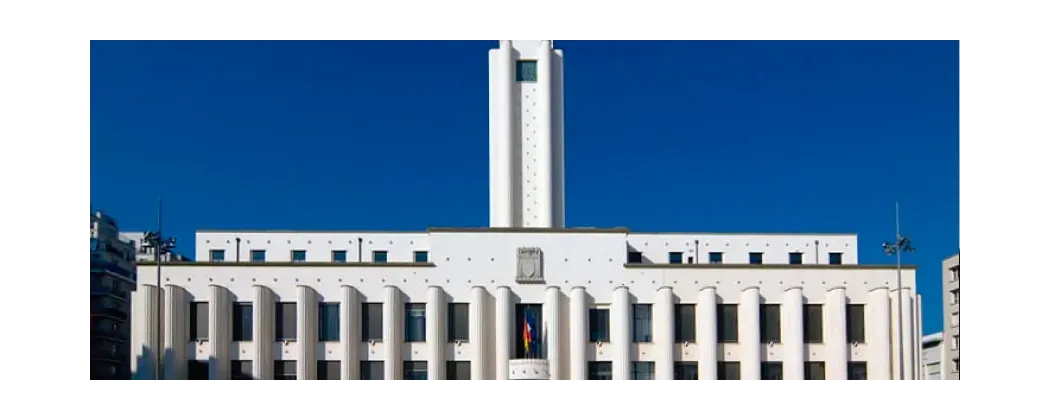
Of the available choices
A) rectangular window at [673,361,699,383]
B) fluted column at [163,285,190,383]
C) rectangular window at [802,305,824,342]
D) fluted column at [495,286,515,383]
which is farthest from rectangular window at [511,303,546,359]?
fluted column at [163,285,190,383]

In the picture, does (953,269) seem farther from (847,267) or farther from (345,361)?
(345,361)

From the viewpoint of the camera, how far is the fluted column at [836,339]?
5447 cm

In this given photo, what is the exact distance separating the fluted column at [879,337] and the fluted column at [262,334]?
28.5m

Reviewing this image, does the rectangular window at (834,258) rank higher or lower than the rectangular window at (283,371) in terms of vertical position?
higher

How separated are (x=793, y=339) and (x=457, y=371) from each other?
16.1 m

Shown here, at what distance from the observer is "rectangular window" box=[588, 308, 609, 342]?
180ft

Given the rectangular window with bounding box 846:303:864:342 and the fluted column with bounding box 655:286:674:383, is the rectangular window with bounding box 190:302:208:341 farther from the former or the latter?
the rectangular window with bounding box 846:303:864:342

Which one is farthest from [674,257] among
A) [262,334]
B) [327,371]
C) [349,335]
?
[262,334]

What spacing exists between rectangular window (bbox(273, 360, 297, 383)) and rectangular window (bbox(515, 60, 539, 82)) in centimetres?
2110

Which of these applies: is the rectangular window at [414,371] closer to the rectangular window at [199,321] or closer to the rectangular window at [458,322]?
the rectangular window at [458,322]

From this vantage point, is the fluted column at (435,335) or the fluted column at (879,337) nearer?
the fluted column at (435,335)

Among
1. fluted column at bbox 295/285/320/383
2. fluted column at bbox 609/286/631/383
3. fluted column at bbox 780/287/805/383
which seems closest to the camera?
fluted column at bbox 295/285/320/383

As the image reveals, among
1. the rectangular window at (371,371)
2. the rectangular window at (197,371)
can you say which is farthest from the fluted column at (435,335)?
the rectangular window at (197,371)

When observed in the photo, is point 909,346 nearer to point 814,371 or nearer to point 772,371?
point 814,371
